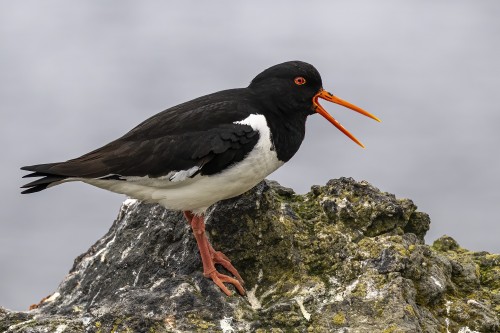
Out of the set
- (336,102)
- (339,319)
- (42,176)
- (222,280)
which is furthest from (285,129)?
(42,176)

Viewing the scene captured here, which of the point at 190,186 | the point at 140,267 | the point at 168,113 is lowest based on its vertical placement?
the point at 140,267

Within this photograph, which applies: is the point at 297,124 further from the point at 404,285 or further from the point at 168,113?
the point at 404,285

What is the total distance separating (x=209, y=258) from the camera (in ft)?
26.7

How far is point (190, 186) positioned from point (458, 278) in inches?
130

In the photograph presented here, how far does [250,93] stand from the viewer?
881cm

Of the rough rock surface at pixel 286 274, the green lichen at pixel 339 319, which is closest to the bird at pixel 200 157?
the rough rock surface at pixel 286 274

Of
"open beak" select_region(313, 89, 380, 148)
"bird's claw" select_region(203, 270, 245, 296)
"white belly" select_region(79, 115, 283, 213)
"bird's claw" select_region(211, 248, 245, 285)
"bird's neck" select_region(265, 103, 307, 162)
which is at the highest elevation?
"open beak" select_region(313, 89, 380, 148)

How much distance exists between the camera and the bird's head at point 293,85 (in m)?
8.78

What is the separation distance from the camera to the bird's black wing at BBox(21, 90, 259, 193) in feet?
26.7

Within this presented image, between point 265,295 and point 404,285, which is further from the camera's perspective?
point 265,295

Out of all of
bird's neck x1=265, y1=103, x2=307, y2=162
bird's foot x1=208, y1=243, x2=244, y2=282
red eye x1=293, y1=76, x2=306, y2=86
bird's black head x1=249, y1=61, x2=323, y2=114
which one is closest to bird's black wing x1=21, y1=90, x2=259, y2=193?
bird's neck x1=265, y1=103, x2=307, y2=162

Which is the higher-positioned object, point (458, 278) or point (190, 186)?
point (190, 186)

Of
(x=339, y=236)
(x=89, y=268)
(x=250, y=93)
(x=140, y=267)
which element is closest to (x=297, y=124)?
(x=250, y=93)

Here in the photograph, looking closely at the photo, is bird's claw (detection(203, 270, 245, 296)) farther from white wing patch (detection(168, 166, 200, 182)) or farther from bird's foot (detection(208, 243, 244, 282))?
white wing patch (detection(168, 166, 200, 182))
